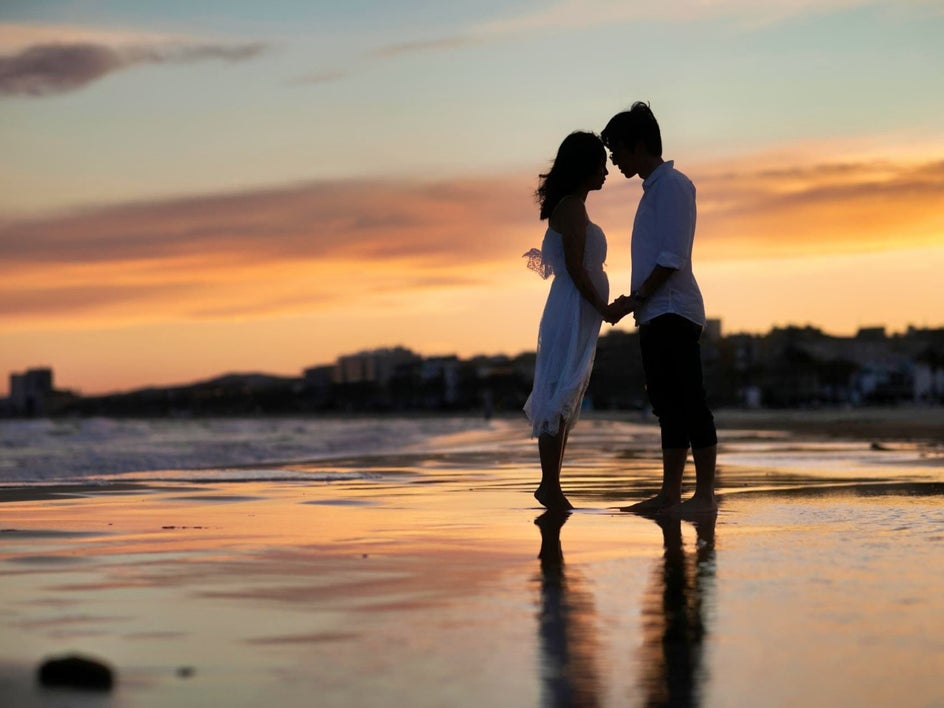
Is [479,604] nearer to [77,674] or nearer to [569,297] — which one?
[77,674]

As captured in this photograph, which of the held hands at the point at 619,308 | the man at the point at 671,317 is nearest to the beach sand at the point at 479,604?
the man at the point at 671,317

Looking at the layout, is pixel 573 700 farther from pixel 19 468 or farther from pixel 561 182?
pixel 19 468

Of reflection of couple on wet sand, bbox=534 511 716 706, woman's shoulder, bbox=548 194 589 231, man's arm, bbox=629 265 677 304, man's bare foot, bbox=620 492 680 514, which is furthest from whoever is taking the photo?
woman's shoulder, bbox=548 194 589 231

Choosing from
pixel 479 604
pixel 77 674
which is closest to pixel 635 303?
pixel 479 604

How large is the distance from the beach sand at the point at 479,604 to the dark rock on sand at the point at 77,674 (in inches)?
1.6

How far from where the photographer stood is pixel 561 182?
7.17m

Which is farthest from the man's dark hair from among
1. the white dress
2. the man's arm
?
the man's arm

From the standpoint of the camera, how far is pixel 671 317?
22.4ft

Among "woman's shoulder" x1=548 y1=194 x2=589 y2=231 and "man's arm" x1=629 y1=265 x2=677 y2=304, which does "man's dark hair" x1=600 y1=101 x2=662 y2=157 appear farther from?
"man's arm" x1=629 y1=265 x2=677 y2=304

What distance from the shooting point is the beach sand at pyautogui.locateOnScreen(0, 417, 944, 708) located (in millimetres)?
2711

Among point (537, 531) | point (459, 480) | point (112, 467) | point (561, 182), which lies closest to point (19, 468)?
point (112, 467)

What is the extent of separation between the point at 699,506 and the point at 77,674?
424 cm

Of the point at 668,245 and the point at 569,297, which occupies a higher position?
the point at 668,245

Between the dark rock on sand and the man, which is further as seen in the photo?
the man
